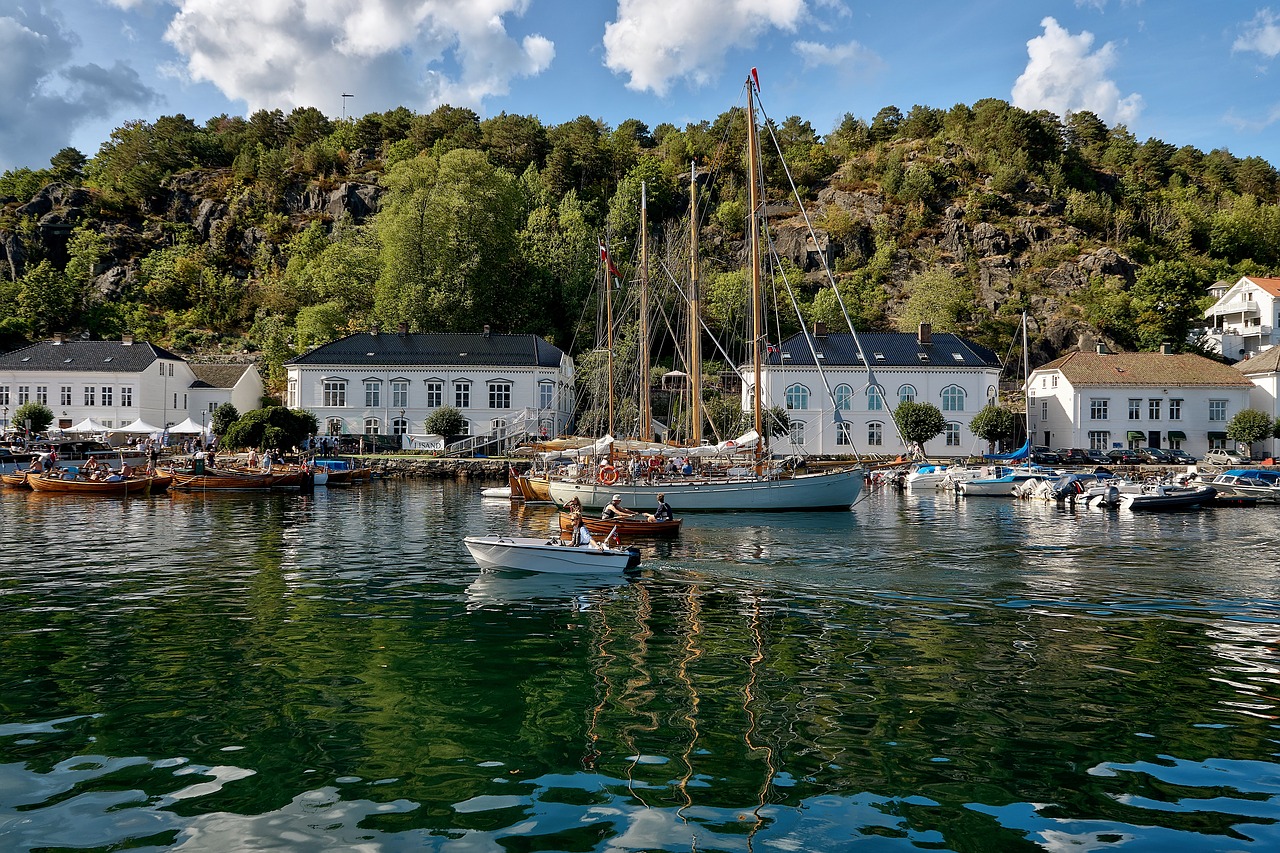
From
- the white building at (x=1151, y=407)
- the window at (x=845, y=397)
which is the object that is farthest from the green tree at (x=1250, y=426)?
the window at (x=845, y=397)

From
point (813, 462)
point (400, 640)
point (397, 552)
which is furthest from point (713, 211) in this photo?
point (400, 640)

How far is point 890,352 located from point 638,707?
7422 cm

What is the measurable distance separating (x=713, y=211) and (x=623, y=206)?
2281cm

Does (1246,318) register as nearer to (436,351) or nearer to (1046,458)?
(1046,458)

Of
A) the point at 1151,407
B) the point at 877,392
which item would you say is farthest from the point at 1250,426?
the point at 877,392

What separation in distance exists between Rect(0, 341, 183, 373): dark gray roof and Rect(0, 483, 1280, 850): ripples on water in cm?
6845

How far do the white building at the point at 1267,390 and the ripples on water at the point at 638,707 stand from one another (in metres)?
67.1

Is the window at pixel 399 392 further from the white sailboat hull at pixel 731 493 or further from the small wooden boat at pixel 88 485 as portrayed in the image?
the white sailboat hull at pixel 731 493

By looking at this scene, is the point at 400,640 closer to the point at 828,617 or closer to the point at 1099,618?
the point at 828,617

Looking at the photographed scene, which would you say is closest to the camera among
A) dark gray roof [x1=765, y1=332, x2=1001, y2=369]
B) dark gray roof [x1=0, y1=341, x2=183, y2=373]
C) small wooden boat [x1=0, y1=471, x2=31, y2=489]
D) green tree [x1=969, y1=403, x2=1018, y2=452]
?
small wooden boat [x1=0, y1=471, x2=31, y2=489]

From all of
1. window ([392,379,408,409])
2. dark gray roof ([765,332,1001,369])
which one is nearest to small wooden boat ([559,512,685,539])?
dark gray roof ([765,332,1001,369])

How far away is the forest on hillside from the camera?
99688 millimetres

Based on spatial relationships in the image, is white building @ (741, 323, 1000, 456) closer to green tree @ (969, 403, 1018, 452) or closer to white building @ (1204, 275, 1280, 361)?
green tree @ (969, 403, 1018, 452)

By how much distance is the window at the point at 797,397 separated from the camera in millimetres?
80312
